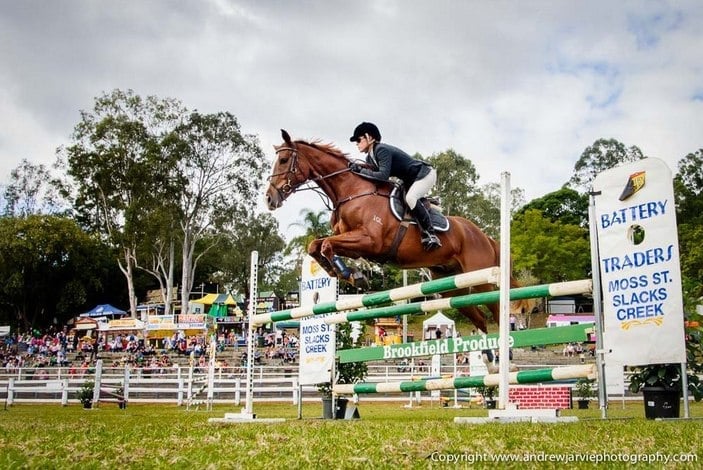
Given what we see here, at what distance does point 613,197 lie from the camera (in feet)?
19.1

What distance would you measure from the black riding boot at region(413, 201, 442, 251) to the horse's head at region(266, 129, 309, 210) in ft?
3.99

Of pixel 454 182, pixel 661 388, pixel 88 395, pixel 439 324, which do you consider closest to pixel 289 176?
pixel 661 388

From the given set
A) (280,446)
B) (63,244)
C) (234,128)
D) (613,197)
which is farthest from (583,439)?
(63,244)

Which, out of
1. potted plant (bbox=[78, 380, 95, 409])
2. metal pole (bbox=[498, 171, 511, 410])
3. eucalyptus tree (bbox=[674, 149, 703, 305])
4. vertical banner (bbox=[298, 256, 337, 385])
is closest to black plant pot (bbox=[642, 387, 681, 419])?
metal pole (bbox=[498, 171, 511, 410])

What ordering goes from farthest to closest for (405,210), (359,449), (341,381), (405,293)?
1. (341,381)
2. (405,210)
3. (405,293)
4. (359,449)

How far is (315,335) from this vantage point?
780cm

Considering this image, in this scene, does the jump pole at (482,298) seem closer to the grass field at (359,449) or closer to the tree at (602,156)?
the grass field at (359,449)

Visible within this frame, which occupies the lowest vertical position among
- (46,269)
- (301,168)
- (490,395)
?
(490,395)

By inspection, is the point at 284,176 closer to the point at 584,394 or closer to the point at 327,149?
the point at 327,149

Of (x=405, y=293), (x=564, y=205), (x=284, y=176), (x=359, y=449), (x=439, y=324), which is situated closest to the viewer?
(x=359, y=449)

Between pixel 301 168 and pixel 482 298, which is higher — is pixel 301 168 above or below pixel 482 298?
above

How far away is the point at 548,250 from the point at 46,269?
35710 millimetres

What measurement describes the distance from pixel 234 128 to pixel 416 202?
2889 centimetres

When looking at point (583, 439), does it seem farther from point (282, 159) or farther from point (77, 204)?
point (77, 204)
